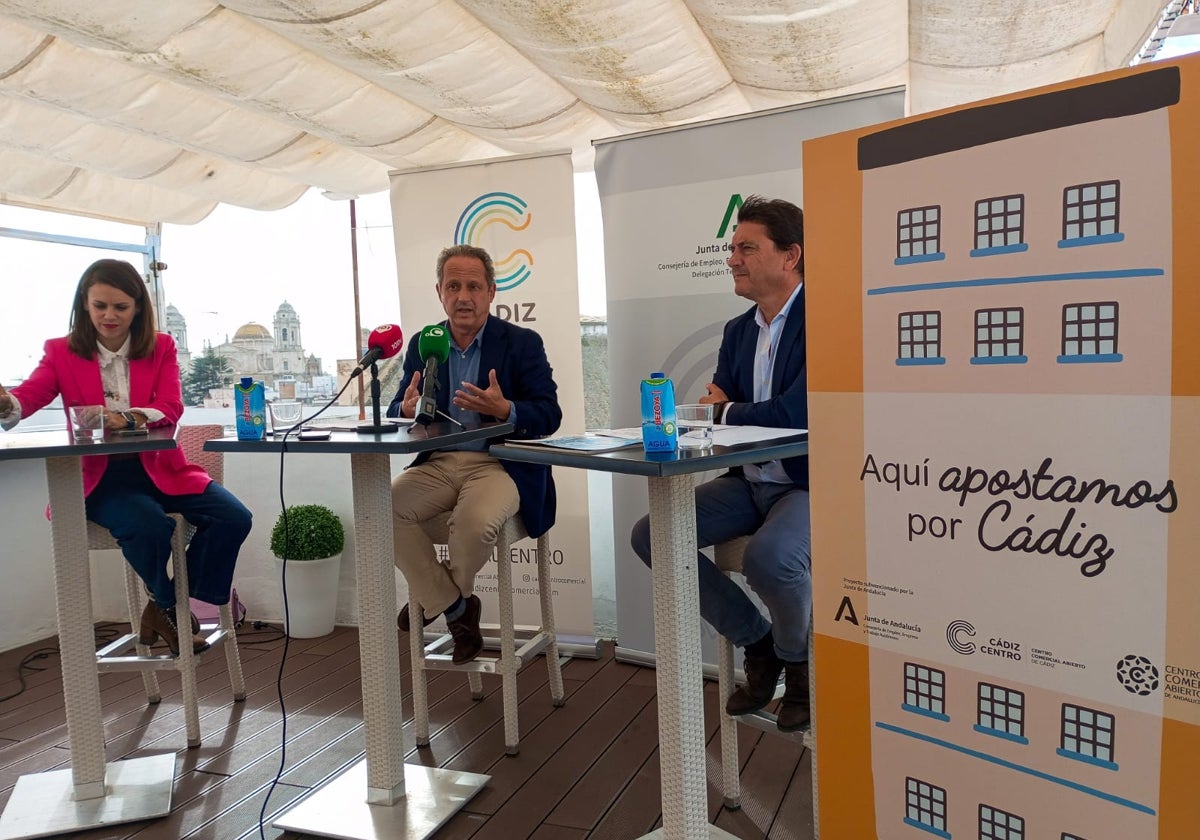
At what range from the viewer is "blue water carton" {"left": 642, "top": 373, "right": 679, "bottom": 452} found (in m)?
1.59

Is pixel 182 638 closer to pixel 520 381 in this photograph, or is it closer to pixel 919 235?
pixel 520 381

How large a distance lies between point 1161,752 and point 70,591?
2.54 metres

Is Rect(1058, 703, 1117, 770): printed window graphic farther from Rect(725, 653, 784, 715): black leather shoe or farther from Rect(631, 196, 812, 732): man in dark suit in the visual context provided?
Rect(725, 653, 784, 715): black leather shoe

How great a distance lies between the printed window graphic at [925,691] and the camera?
1.26m

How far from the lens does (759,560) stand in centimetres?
200

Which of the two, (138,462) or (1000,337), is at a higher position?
(1000,337)

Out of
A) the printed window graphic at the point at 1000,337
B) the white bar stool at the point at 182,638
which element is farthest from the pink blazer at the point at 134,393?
the printed window graphic at the point at 1000,337

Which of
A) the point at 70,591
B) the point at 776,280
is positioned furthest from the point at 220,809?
the point at 776,280

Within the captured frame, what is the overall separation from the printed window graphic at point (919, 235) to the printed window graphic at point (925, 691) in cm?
65

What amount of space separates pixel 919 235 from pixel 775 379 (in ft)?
3.84

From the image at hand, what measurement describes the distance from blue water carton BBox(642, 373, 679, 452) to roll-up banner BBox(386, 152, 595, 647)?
A: 1.84 metres

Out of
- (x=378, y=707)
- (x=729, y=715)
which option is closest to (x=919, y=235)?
(x=729, y=715)

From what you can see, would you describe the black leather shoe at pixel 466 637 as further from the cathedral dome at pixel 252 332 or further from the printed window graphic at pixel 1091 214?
the cathedral dome at pixel 252 332

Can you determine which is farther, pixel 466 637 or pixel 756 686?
pixel 466 637
